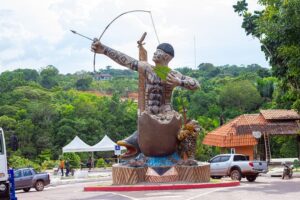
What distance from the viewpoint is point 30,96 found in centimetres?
8750

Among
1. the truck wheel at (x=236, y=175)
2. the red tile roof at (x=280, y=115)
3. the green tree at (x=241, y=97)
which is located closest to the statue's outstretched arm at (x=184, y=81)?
the truck wheel at (x=236, y=175)

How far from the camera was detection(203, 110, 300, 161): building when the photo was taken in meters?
44.5

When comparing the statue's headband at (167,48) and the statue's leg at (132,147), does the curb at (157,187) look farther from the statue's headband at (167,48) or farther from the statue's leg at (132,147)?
the statue's headband at (167,48)

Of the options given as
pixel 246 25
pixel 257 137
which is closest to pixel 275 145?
pixel 257 137

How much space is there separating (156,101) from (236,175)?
6.89m

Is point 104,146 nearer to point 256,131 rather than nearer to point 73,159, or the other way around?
point 73,159

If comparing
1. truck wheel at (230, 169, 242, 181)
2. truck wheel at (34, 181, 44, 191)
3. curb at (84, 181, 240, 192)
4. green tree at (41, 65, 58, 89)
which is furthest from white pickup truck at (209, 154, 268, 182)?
green tree at (41, 65, 58, 89)

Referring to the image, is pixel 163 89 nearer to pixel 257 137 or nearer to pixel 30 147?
pixel 257 137

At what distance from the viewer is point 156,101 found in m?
25.9

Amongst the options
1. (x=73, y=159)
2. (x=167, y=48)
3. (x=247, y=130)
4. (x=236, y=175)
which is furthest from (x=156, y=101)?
(x=73, y=159)

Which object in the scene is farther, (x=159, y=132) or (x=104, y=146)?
(x=104, y=146)

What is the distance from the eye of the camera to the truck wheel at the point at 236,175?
97.5ft

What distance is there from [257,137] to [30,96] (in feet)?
170

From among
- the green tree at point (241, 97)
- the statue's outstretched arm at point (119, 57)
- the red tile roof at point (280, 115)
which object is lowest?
the red tile roof at point (280, 115)
